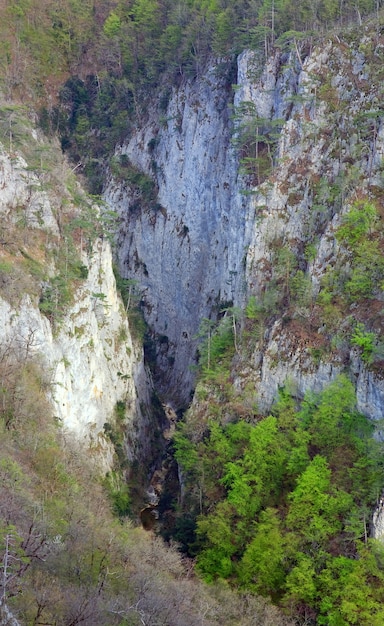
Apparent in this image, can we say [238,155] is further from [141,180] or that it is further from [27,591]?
[27,591]

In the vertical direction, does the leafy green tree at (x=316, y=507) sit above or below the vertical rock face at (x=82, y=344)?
below

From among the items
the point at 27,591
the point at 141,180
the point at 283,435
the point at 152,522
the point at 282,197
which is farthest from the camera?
the point at 141,180

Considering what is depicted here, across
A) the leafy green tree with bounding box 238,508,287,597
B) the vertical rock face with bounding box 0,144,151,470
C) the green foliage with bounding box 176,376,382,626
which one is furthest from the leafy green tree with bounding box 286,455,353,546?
the vertical rock face with bounding box 0,144,151,470

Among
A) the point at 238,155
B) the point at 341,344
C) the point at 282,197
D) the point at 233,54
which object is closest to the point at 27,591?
the point at 341,344

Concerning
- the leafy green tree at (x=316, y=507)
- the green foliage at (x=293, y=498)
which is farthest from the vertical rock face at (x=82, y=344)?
the leafy green tree at (x=316, y=507)

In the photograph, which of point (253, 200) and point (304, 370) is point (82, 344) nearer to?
point (304, 370)

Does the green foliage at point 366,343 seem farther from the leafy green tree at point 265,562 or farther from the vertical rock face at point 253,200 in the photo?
the leafy green tree at point 265,562

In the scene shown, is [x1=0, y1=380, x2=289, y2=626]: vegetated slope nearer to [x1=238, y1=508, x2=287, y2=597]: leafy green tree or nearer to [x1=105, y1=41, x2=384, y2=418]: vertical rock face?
[x1=238, y1=508, x2=287, y2=597]: leafy green tree
